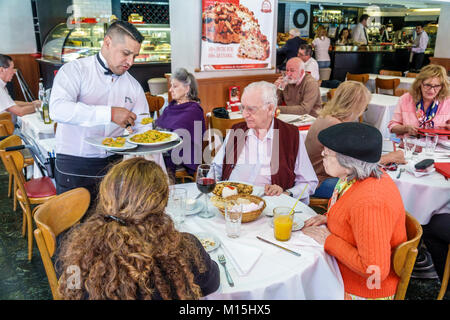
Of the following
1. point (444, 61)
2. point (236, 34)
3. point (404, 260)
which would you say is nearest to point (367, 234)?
point (404, 260)

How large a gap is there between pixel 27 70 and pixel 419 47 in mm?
11727

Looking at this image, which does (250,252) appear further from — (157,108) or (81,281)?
(157,108)

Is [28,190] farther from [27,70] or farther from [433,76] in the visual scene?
[27,70]

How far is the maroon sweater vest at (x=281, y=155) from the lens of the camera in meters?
2.40

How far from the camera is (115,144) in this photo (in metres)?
2.07

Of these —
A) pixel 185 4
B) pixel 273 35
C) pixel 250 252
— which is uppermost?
pixel 185 4

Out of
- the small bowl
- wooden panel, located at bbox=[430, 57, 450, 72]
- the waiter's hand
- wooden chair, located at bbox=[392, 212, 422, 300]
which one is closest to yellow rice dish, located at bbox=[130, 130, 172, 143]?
the waiter's hand

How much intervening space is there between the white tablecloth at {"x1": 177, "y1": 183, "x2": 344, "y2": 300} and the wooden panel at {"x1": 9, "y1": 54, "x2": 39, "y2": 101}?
8000 millimetres

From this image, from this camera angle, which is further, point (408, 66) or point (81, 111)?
point (408, 66)

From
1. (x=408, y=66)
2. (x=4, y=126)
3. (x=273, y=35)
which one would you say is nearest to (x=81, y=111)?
(x=4, y=126)

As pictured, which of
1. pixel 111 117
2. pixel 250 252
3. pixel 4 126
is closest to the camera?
pixel 250 252

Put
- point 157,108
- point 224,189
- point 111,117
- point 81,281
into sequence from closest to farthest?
point 81,281 → point 224,189 → point 111,117 → point 157,108
